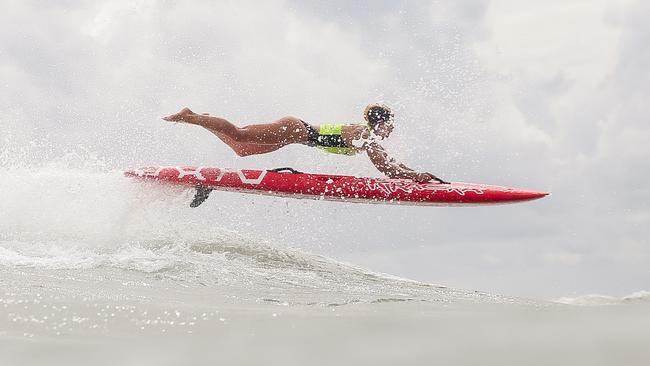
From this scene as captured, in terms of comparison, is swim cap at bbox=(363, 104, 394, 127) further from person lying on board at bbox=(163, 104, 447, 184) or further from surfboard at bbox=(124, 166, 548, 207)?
surfboard at bbox=(124, 166, 548, 207)

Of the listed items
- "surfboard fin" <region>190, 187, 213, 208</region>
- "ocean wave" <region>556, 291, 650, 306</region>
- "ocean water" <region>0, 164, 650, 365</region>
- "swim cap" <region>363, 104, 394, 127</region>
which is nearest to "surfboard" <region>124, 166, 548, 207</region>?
"surfboard fin" <region>190, 187, 213, 208</region>

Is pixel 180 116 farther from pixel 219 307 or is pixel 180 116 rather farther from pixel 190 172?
pixel 219 307

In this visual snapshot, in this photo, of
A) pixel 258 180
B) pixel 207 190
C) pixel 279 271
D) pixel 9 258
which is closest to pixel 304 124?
pixel 258 180

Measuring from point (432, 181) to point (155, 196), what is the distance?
443cm

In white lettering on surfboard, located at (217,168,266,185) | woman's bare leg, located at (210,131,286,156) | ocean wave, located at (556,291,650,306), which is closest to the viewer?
ocean wave, located at (556,291,650,306)

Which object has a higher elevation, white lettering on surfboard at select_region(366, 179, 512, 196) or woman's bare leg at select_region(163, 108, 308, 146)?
woman's bare leg at select_region(163, 108, 308, 146)

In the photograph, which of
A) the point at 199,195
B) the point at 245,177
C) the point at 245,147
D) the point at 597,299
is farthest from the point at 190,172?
the point at 597,299

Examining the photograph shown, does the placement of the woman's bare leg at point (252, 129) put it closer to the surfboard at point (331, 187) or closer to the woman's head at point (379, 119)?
the surfboard at point (331, 187)

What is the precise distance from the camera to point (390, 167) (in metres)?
9.21

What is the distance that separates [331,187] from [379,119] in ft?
4.26

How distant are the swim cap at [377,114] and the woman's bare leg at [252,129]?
101 cm

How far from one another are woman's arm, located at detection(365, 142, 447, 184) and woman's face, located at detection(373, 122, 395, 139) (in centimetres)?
17

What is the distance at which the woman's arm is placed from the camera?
9086 millimetres

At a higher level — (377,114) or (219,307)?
(377,114)
